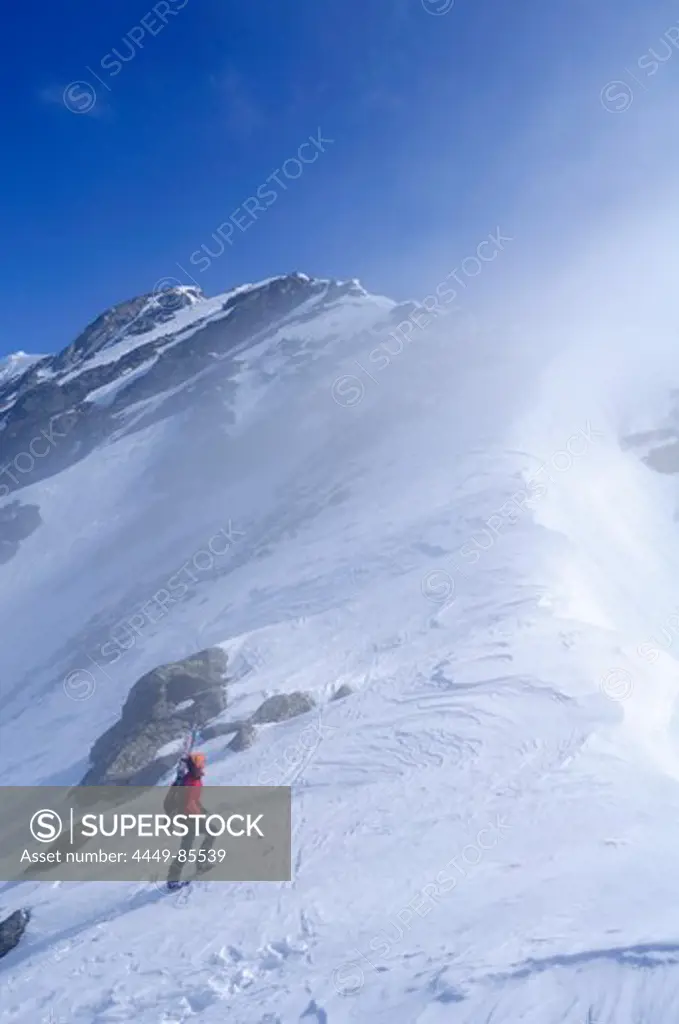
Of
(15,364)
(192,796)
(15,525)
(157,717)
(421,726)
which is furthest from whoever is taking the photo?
(15,364)

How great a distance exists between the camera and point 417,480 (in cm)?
3428

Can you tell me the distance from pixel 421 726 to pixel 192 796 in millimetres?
5002

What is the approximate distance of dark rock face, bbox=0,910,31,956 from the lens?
982cm

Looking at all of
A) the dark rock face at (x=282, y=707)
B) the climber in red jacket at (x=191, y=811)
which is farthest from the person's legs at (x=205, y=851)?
the dark rock face at (x=282, y=707)

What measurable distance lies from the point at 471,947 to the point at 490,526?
18.9 meters

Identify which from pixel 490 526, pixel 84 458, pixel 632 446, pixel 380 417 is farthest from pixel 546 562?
pixel 84 458

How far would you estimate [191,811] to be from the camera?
1035 centimetres

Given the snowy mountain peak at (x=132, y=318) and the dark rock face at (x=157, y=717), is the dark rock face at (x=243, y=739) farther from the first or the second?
the snowy mountain peak at (x=132, y=318)

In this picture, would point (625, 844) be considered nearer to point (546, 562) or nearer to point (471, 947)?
point (471, 947)

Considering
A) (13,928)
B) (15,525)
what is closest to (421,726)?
(13,928)

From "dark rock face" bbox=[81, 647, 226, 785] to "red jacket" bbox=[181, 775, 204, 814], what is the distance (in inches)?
199

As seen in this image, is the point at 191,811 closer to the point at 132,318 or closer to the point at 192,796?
the point at 192,796

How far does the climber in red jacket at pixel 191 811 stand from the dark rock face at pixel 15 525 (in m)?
47.6

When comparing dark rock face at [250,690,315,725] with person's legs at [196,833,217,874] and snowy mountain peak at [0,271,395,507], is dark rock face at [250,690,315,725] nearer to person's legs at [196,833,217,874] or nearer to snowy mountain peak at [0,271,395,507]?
person's legs at [196,833,217,874]
